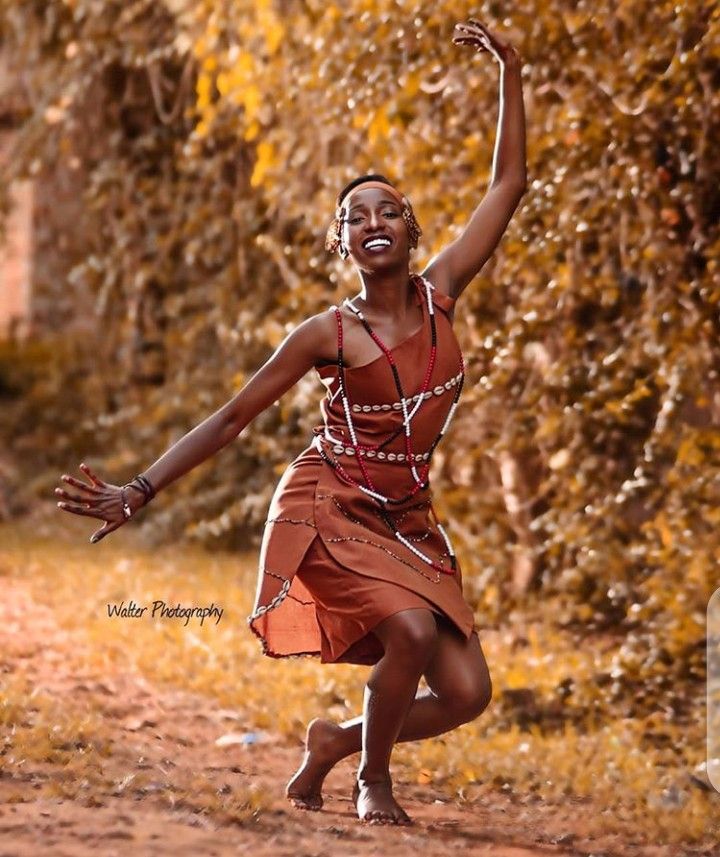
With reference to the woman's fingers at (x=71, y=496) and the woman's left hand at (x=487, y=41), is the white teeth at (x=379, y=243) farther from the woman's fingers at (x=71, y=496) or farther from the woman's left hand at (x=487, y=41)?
the woman's fingers at (x=71, y=496)

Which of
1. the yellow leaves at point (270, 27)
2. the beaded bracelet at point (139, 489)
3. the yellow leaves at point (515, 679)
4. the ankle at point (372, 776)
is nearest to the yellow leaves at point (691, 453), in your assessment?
the yellow leaves at point (515, 679)

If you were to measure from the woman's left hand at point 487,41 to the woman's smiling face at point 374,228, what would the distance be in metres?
0.57

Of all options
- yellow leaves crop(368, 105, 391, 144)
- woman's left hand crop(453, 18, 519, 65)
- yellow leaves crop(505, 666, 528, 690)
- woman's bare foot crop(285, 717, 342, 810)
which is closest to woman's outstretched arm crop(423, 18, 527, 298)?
woman's left hand crop(453, 18, 519, 65)

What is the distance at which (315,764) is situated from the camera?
13.8 ft

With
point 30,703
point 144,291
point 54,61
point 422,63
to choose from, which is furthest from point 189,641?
point 54,61

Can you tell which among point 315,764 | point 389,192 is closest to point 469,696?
point 315,764

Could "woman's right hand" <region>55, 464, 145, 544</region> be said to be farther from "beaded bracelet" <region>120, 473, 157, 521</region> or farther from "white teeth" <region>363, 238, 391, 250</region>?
"white teeth" <region>363, 238, 391, 250</region>

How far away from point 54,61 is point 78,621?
4.40 meters

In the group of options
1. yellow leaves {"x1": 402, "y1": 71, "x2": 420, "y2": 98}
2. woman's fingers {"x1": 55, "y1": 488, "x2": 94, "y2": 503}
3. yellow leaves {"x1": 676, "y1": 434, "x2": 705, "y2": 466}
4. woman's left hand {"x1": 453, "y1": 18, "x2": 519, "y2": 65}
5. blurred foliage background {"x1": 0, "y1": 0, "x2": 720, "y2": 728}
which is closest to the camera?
woman's fingers {"x1": 55, "y1": 488, "x2": 94, "y2": 503}

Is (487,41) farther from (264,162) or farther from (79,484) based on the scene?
(264,162)

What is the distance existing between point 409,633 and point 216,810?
2.31 feet

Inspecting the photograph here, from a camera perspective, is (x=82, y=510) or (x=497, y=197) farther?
(x=497, y=197)

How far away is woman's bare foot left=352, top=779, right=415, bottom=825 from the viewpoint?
13.0ft

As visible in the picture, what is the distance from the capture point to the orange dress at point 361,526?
3.97 m
